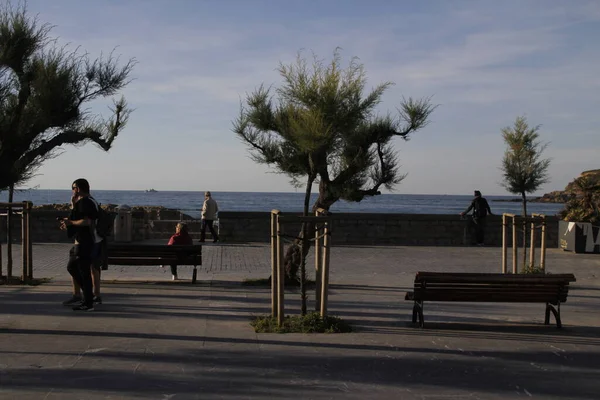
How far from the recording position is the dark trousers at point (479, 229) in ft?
72.2

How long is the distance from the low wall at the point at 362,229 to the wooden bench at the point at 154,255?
8788 millimetres

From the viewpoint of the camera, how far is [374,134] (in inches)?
538

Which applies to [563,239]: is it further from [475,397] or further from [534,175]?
[475,397]

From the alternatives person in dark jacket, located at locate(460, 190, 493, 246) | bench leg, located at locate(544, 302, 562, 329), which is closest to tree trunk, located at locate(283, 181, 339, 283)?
bench leg, located at locate(544, 302, 562, 329)

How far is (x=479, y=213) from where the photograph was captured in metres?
21.7

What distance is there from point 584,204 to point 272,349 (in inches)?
595

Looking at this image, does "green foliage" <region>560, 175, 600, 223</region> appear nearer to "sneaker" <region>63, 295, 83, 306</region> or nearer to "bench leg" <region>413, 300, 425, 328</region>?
"bench leg" <region>413, 300, 425, 328</region>

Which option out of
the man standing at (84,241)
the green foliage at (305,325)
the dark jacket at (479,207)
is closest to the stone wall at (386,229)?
the dark jacket at (479,207)

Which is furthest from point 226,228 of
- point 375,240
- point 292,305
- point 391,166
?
point 292,305

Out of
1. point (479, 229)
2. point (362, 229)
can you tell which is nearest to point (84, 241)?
point (362, 229)

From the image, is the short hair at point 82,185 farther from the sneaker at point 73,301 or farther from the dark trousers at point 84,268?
the sneaker at point 73,301

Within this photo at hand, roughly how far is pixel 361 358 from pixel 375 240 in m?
15.0

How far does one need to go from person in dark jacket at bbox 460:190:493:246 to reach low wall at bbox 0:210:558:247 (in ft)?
1.46

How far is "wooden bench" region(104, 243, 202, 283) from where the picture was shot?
12.4 metres
